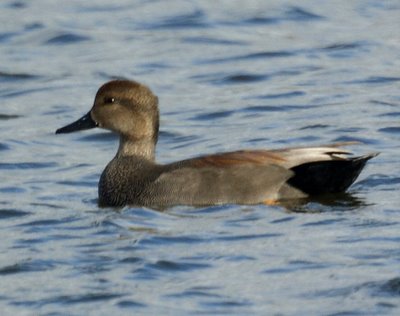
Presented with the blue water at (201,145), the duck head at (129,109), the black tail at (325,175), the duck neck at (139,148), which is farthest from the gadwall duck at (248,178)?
the duck head at (129,109)

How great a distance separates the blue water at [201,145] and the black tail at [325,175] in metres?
0.14

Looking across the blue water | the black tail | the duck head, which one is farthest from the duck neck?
the black tail

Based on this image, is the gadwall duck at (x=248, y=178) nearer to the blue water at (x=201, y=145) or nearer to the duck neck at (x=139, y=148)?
the blue water at (x=201, y=145)

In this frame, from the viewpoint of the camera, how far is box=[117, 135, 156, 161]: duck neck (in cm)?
1238

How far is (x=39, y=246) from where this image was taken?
10703mm

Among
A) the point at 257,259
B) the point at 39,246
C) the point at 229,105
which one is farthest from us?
the point at 229,105

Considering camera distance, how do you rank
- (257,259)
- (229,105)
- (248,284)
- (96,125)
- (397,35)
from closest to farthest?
(248,284) → (257,259) → (96,125) → (229,105) → (397,35)

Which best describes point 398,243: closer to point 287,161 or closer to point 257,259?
point 257,259

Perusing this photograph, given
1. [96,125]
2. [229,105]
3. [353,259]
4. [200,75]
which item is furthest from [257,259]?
[200,75]

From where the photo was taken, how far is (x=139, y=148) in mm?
12398

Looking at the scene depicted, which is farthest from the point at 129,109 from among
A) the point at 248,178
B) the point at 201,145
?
the point at 201,145

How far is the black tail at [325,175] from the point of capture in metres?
11.6

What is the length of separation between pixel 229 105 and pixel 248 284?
7.17 metres

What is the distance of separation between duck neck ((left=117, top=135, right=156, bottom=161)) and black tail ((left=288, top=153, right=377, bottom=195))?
51.7 inches
